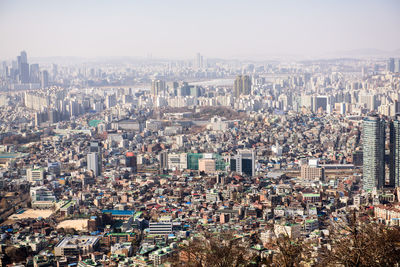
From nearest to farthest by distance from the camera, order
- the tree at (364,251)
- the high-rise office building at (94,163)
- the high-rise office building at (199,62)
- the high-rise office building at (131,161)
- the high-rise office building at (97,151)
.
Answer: the tree at (364,251) → the high-rise office building at (94,163) → the high-rise office building at (97,151) → the high-rise office building at (131,161) → the high-rise office building at (199,62)

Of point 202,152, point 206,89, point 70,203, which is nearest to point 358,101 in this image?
point 206,89

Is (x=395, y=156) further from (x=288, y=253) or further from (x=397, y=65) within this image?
(x=397, y=65)

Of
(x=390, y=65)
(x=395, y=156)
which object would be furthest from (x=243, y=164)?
(x=390, y=65)

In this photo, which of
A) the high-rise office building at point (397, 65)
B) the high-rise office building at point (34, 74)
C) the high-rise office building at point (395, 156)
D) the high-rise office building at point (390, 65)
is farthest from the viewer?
the high-rise office building at point (34, 74)

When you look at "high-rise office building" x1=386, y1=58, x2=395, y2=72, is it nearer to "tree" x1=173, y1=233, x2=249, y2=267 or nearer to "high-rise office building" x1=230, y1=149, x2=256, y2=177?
"high-rise office building" x1=230, y1=149, x2=256, y2=177

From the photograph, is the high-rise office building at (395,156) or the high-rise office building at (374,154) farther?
the high-rise office building at (395,156)

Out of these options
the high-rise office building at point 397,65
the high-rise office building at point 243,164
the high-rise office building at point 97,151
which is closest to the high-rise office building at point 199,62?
the high-rise office building at point 397,65

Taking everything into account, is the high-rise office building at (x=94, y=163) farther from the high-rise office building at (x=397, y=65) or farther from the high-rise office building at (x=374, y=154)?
the high-rise office building at (x=397, y=65)
